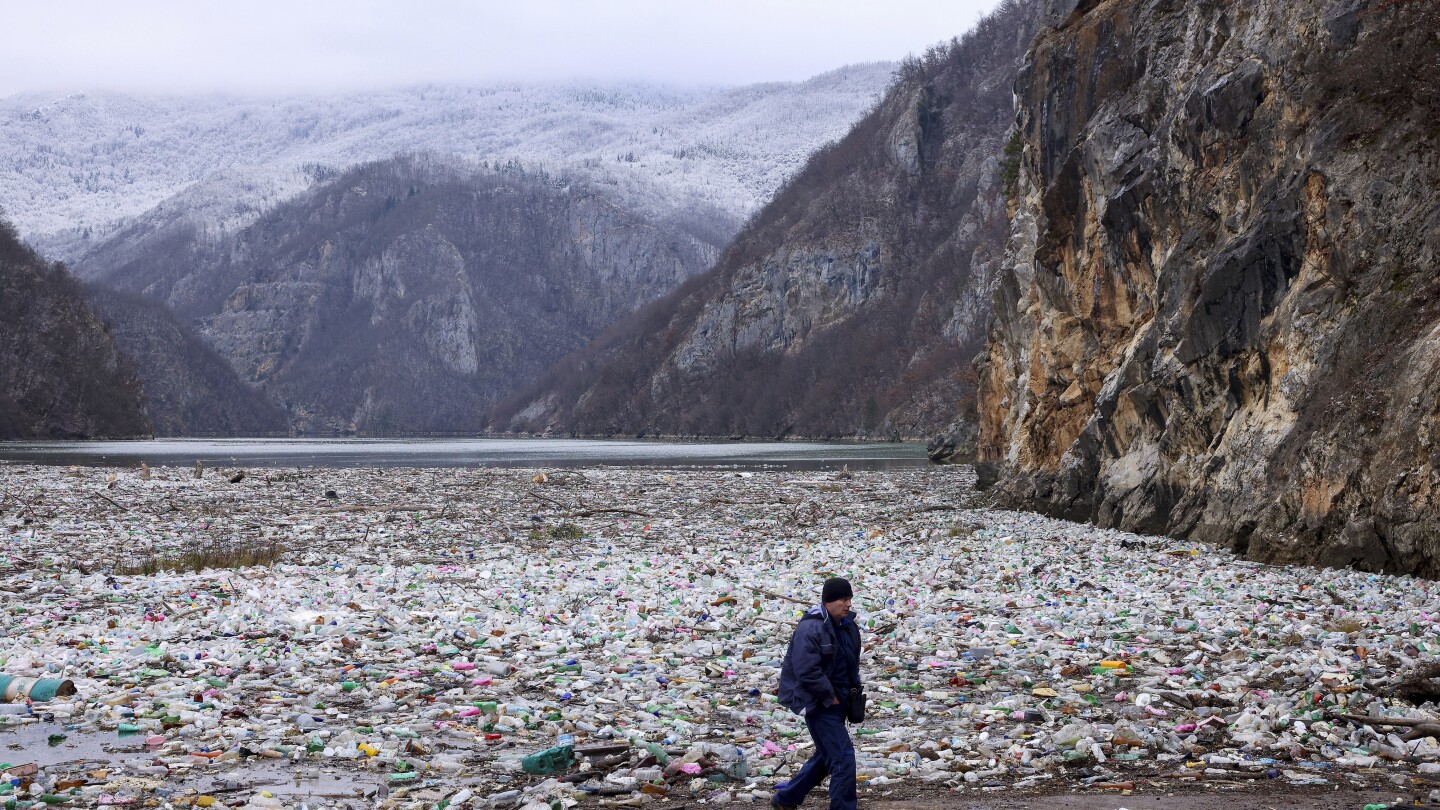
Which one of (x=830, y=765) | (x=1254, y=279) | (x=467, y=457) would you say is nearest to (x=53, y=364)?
(x=467, y=457)

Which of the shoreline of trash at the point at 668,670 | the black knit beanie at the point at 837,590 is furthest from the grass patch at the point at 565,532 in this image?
the black knit beanie at the point at 837,590

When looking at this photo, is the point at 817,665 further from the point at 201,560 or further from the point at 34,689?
the point at 201,560

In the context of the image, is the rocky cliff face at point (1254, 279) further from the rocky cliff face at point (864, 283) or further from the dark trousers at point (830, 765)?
the rocky cliff face at point (864, 283)

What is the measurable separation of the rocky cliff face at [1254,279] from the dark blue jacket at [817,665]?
1137 centimetres

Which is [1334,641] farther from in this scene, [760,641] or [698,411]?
[698,411]

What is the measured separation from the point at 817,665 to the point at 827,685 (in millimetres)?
137

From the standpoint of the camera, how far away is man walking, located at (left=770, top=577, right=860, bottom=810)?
22.9 feet

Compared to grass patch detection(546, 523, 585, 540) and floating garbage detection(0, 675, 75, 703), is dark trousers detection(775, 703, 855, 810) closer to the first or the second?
floating garbage detection(0, 675, 75, 703)

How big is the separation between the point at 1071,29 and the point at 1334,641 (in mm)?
27702

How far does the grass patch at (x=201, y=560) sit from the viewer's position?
19391mm

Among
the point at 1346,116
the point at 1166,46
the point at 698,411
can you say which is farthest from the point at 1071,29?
the point at 698,411

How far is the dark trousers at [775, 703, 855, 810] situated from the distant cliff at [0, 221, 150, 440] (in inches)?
5047

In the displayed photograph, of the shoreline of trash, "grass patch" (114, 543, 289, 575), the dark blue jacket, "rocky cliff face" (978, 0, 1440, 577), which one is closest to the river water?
"rocky cliff face" (978, 0, 1440, 577)

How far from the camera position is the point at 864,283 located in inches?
6348
